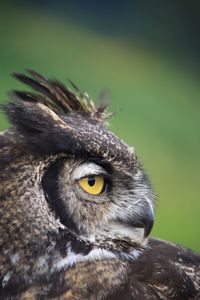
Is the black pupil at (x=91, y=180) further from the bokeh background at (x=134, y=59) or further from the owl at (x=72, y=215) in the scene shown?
the bokeh background at (x=134, y=59)

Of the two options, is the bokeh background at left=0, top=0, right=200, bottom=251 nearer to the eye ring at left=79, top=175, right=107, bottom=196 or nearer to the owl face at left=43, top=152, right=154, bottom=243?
the owl face at left=43, top=152, right=154, bottom=243

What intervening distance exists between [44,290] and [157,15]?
517 centimetres

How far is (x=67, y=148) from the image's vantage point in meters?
2.08

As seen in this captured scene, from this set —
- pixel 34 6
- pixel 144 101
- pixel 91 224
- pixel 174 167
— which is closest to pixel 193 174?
pixel 174 167

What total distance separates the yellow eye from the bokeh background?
3.76m

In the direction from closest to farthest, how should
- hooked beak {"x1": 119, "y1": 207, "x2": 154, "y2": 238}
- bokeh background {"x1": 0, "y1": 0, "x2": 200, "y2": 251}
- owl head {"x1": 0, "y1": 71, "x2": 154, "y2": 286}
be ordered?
owl head {"x1": 0, "y1": 71, "x2": 154, "y2": 286}
hooked beak {"x1": 119, "y1": 207, "x2": 154, "y2": 238}
bokeh background {"x1": 0, "y1": 0, "x2": 200, "y2": 251}

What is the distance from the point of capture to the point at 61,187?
2.08m

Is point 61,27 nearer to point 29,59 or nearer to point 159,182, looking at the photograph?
point 29,59

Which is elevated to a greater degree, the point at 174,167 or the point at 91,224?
the point at 174,167

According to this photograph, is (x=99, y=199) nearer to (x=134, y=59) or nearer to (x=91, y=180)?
(x=91, y=180)

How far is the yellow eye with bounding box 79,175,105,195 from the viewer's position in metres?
2.11

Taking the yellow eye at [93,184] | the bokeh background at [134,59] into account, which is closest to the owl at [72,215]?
the yellow eye at [93,184]

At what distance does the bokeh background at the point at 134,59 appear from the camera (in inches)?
247

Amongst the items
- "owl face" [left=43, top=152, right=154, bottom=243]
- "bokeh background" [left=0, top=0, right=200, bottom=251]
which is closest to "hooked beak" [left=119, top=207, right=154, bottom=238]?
"owl face" [left=43, top=152, right=154, bottom=243]
